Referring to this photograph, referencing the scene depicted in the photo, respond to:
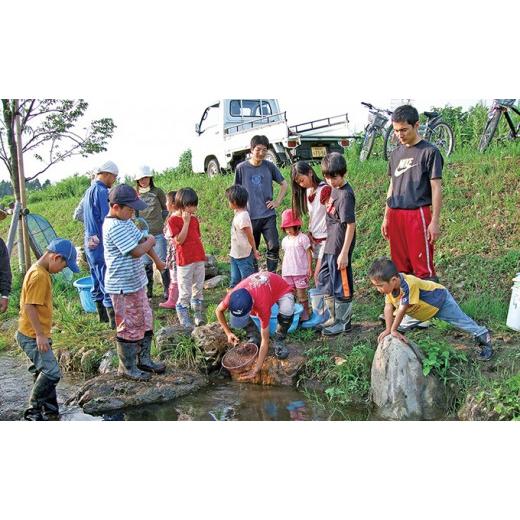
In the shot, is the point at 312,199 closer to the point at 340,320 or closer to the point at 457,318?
the point at 340,320

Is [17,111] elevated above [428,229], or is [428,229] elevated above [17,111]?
[17,111]

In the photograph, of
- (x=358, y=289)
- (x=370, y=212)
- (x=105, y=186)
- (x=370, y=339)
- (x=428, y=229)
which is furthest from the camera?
(x=370, y=212)

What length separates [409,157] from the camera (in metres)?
4.26

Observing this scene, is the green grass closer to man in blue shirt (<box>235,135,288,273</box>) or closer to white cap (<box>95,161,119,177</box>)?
man in blue shirt (<box>235,135,288,273</box>)

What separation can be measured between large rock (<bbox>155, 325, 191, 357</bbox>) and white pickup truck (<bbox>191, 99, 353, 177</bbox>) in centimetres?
468

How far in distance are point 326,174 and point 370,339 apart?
1.31 m

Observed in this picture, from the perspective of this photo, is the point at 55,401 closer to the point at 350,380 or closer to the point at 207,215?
the point at 350,380

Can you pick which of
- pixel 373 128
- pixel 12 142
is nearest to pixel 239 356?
pixel 12 142

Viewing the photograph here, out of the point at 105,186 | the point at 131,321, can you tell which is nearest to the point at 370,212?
the point at 105,186

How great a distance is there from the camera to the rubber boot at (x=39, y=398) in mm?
3789

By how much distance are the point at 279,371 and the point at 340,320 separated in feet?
2.25

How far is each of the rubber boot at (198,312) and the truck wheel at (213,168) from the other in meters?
5.97

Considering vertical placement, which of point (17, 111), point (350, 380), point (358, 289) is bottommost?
point (350, 380)

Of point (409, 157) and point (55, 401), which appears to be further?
point (409, 157)
